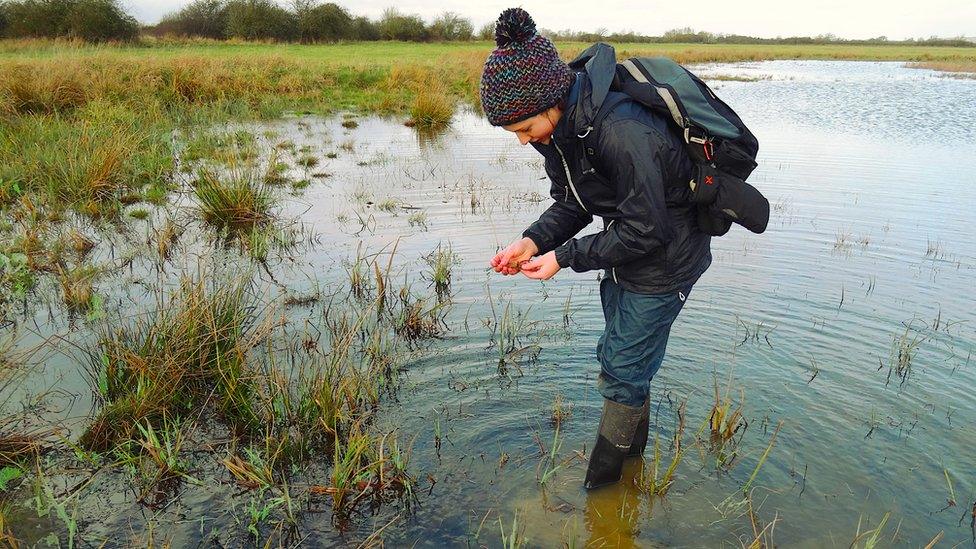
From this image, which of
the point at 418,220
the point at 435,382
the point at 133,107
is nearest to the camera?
the point at 435,382

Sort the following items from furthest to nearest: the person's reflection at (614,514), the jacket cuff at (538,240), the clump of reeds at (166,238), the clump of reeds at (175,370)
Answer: the clump of reeds at (166,238) → the clump of reeds at (175,370) → the jacket cuff at (538,240) → the person's reflection at (614,514)

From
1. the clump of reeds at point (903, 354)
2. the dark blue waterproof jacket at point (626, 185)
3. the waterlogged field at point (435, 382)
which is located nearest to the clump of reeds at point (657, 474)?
the waterlogged field at point (435, 382)

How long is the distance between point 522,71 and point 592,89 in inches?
11.1

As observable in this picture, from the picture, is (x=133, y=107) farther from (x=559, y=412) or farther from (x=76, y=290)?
(x=559, y=412)

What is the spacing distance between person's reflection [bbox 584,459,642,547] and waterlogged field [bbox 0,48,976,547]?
16mm

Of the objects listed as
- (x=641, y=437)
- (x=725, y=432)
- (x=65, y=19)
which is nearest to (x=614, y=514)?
(x=641, y=437)

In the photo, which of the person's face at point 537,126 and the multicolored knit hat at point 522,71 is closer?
the multicolored knit hat at point 522,71

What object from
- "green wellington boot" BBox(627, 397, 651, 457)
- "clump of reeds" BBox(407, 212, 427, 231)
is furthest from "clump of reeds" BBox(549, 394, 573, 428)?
"clump of reeds" BBox(407, 212, 427, 231)

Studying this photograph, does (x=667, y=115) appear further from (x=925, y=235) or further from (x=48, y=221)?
(x=48, y=221)

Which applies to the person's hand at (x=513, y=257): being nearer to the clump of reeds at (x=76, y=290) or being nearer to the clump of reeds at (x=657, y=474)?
the clump of reeds at (x=657, y=474)

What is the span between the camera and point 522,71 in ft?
8.73

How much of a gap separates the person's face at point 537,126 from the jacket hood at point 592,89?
11 centimetres

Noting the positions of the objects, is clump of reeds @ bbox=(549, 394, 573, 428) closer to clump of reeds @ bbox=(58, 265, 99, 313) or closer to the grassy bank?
clump of reeds @ bbox=(58, 265, 99, 313)

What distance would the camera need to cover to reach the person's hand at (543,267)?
299cm
